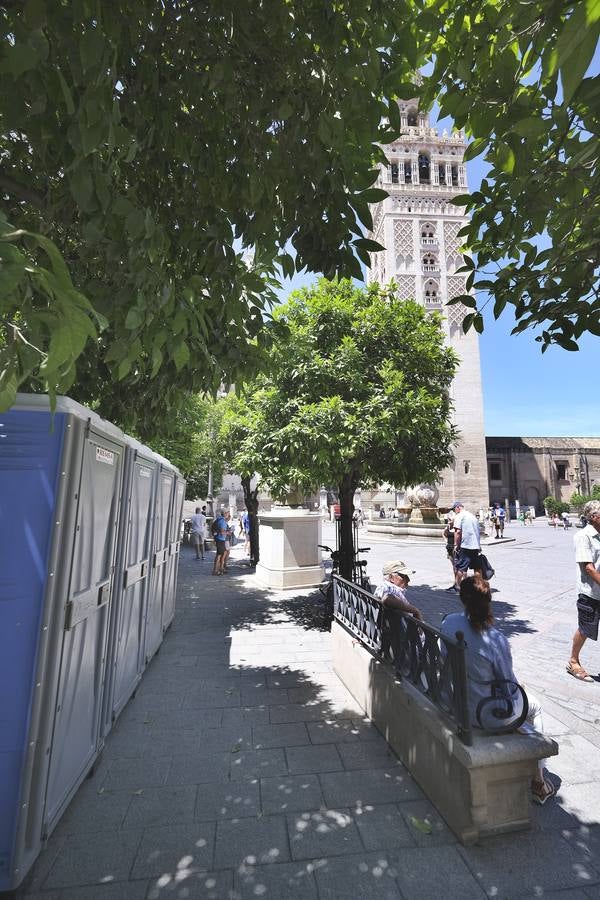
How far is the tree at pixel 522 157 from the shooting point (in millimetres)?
2135

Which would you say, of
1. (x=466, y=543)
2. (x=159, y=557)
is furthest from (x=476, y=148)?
(x=466, y=543)

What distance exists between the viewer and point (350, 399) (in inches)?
302

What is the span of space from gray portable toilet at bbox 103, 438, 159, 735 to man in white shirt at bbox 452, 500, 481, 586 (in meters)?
6.05

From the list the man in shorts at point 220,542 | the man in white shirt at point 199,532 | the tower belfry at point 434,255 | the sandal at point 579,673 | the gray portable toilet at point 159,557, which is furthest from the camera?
the tower belfry at point 434,255

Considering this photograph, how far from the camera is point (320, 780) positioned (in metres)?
3.49

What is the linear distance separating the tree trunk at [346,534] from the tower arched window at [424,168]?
180ft

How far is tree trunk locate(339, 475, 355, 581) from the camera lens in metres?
8.28

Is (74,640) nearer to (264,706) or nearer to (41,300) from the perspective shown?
(41,300)

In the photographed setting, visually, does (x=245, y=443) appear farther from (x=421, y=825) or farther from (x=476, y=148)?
(x=421, y=825)

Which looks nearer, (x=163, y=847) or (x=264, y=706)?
(x=163, y=847)

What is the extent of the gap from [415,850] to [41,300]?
407 centimetres

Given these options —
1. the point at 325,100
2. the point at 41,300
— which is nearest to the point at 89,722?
the point at 41,300

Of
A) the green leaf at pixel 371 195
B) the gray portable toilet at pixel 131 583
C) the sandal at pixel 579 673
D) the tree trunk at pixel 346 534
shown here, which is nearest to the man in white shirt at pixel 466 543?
the tree trunk at pixel 346 534

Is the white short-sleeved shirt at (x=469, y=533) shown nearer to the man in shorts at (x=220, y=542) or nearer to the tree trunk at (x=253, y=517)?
the tree trunk at (x=253, y=517)
